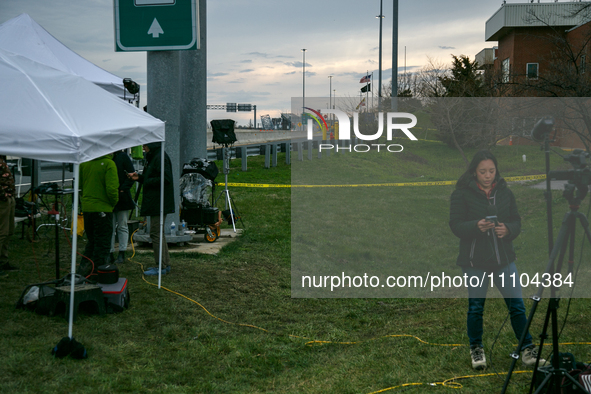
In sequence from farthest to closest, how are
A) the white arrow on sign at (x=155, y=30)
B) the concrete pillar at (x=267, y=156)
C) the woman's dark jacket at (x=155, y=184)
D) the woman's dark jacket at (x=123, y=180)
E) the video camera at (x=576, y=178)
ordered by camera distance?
the concrete pillar at (x=267, y=156) → the white arrow on sign at (x=155, y=30) → the woman's dark jacket at (x=123, y=180) → the woman's dark jacket at (x=155, y=184) → the video camera at (x=576, y=178)

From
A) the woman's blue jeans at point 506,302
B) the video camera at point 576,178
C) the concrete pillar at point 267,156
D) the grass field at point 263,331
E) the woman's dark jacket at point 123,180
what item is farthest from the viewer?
the concrete pillar at point 267,156

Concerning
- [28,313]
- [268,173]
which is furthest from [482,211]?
[268,173]

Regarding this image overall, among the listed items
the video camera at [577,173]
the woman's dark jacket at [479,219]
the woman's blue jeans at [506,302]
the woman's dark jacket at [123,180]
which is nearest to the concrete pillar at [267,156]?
the woman's dark jacket at [123,180]

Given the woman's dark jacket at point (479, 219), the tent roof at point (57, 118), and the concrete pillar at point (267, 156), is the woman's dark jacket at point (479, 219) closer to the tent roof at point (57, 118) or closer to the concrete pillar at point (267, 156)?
the tent roof at point (57, 118)

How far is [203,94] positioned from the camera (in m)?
12.0

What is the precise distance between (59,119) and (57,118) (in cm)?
3

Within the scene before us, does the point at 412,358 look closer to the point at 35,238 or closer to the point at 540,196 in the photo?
the point at 540,196

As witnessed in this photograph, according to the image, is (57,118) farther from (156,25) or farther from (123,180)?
(156,25)

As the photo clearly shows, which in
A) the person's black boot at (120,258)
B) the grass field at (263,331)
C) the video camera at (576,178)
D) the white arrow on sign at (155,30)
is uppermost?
the white arrow on sign at (155,30)

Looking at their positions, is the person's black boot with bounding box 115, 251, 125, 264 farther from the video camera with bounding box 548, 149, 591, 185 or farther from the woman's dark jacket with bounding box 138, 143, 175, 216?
the video camera with bounding box 548, 149, 591, 185

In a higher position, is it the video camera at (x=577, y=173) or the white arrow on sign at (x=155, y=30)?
the white arrow on sign at (x=155, y=30)

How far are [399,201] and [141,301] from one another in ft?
30.1

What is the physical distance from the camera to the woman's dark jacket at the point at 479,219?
4.66 m

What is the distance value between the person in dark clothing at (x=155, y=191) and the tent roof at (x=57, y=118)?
4.99 feet
